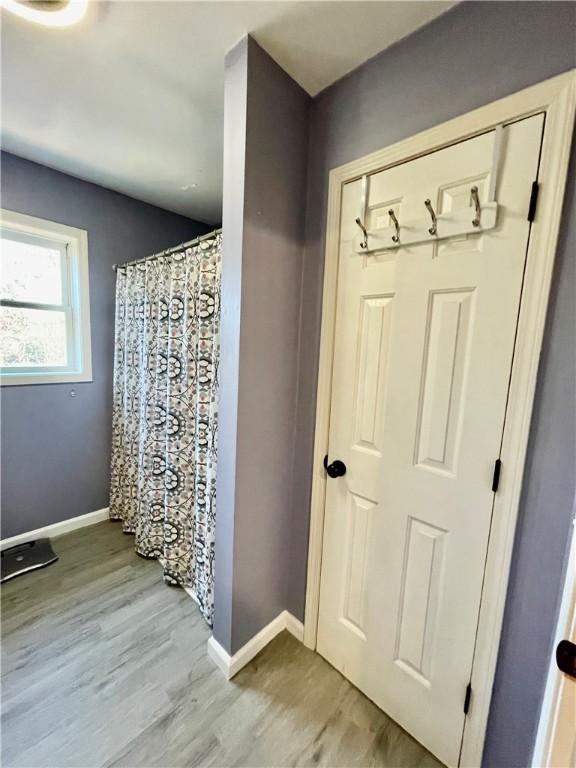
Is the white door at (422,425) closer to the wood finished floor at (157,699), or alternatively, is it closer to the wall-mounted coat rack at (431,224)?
the wall-mounted coat rack at (431,224)

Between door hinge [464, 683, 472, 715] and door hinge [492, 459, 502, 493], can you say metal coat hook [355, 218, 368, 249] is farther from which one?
door hinge [464, 683, 472, 715]

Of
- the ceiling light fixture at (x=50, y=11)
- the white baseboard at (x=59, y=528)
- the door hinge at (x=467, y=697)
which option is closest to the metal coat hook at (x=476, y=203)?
the ceiling light fixture at (x=50, y=11)

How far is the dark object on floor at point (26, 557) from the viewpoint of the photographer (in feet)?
6.31

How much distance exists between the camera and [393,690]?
1.24m

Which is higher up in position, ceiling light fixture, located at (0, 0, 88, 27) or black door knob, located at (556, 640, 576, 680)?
ceiling light fixture, located at (0, 0, 88, 27)

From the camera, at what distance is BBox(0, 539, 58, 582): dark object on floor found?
6.31 feet

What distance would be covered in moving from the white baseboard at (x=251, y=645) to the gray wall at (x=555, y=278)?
85 centimetres

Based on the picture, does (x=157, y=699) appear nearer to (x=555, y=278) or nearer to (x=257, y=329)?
(x=257, y=329)

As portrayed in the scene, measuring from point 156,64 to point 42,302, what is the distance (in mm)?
1662

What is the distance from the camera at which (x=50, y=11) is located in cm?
102

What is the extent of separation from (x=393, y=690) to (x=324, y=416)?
1087mm

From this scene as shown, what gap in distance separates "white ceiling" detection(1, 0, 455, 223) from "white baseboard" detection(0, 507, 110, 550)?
7.95 feet

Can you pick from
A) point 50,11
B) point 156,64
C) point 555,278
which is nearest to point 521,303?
point 555,278

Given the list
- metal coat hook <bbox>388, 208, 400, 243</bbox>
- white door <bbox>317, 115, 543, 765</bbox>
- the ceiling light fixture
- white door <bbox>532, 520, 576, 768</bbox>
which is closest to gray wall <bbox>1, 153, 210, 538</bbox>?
the ceiling light fixture
